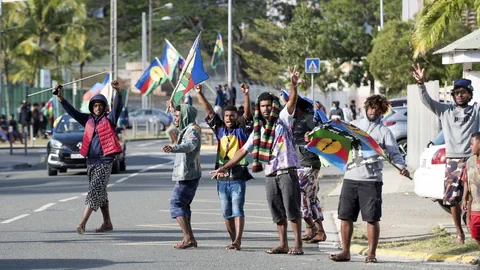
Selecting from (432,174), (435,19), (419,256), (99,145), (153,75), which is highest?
(435,19)

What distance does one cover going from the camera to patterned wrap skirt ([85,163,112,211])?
14219 millimetres

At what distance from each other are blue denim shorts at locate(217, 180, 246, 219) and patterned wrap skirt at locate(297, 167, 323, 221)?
3.33ft

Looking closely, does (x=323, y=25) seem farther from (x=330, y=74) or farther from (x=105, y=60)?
(x=105, y=60)

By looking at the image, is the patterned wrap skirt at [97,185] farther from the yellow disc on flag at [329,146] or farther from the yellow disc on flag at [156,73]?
the yellow disc on flag at [156,73]

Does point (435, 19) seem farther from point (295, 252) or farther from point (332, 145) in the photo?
point (295, 252)

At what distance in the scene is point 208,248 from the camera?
41.9 feet

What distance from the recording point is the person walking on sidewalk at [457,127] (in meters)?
12.2

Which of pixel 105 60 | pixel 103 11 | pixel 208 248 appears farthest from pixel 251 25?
pixel 208 248

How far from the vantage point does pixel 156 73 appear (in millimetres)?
36094

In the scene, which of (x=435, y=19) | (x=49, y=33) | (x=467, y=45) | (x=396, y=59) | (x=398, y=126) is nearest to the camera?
(x=467, y=45)

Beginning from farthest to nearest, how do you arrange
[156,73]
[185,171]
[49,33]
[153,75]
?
[49,33]
[156,73]
[153,75]
[185,171]

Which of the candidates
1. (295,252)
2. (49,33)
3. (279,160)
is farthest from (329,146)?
(49,33)

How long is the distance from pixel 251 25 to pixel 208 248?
60165mm

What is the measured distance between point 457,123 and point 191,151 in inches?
115
